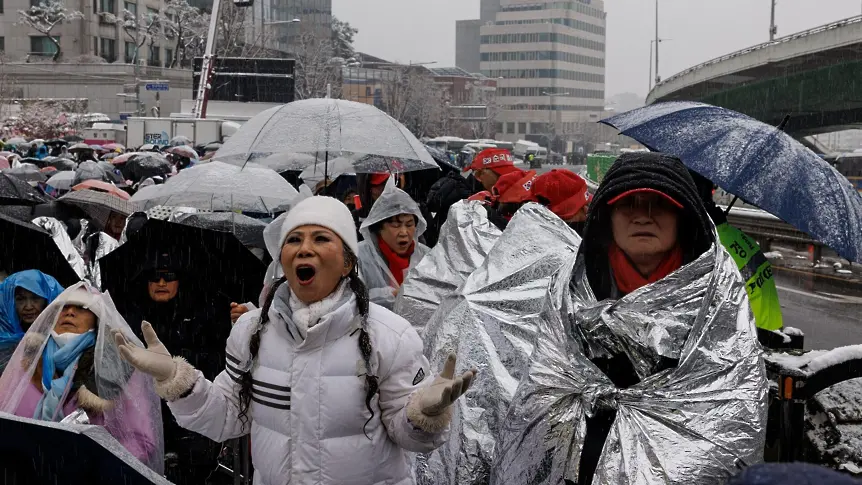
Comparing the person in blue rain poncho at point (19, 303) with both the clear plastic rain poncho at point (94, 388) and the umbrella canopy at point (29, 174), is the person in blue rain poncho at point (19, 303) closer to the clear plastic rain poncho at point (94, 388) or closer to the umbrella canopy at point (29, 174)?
the clear plastic rain poncho at point (94, 388)

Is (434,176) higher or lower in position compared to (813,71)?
lower

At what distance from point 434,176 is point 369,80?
9421cm

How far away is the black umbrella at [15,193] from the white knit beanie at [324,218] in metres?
6.87

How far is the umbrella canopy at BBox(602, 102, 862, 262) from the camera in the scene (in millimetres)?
4504

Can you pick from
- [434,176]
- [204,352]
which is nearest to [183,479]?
[204,352]

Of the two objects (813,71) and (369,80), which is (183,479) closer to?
(813,71)

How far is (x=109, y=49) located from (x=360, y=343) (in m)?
89.7

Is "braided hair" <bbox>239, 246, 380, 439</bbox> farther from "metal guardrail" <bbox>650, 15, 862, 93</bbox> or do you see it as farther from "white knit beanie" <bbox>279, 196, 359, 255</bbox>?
"metal guardrail" <bbox>650, 15, 862, 93</bbox>

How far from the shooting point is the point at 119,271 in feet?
19.2

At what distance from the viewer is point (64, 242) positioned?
8.02 metres

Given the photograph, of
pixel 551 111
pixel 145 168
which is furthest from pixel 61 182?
pixel 551 111

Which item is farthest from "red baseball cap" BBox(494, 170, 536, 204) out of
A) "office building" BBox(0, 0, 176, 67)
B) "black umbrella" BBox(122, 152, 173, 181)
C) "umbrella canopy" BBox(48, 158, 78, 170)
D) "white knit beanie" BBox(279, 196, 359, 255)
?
"office building" BBox(0, 0, 176, 67)

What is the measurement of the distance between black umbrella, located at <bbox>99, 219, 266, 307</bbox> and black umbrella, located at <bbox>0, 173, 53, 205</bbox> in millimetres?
4153

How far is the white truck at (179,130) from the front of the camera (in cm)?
3531
